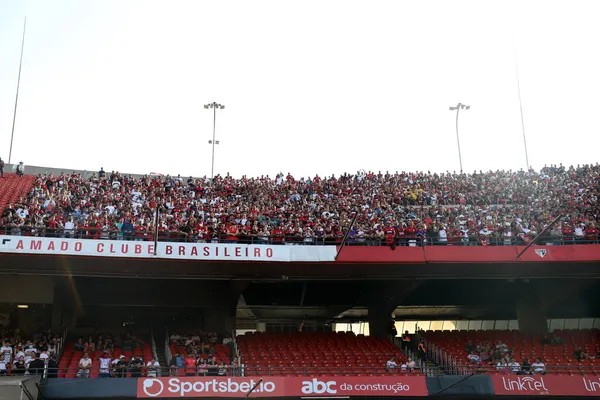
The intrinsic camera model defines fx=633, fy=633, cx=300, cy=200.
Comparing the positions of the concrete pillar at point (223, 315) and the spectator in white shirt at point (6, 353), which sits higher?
the concrete pillar at point (223, 315)

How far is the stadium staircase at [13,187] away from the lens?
26442mm

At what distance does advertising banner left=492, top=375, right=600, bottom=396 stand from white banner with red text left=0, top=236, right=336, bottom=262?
730 centimetres

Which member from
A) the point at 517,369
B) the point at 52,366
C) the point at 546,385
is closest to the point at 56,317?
the point at 52,366

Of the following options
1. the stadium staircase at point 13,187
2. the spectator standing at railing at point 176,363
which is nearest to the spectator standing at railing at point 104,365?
the spectator standing at railing at point 176,363

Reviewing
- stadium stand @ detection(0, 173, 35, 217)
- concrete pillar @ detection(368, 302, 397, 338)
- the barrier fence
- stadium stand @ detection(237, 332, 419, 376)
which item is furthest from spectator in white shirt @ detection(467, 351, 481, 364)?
stadium stand @ detection(0, 173, 35, 217)

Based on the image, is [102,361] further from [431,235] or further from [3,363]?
[431,235]

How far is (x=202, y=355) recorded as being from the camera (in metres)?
23.4

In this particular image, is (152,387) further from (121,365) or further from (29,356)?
(29,356)

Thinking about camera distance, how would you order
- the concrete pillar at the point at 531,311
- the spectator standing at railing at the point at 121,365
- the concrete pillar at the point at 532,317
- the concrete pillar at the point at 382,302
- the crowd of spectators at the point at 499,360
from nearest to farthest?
the spectator standing at railing at the point at 121,365 < the crowd of spectators at the point at 499,360 < the concrete pillar at the point at 382,302 < the concrete pillar at the point at 531,311 < the concrete pillar at the point at 532,317

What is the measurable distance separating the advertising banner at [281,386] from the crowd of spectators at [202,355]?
369 mm

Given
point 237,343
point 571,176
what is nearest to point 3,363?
point 237,343

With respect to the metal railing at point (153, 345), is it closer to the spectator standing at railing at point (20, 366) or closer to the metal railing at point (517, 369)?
the spectator standing at railing at point (20, 366)

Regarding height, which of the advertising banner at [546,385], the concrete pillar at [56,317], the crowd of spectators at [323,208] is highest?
the crowd of spectators at [323,208]

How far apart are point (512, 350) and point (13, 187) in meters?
22.8
